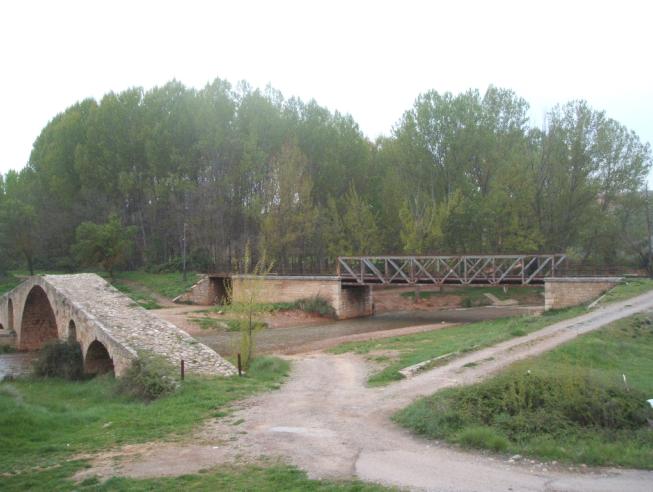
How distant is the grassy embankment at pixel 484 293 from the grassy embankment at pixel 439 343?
14391mm

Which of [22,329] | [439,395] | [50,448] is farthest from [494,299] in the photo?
[50,448]

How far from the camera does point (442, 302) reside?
48.4m

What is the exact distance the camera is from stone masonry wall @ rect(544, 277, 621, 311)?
109 feet

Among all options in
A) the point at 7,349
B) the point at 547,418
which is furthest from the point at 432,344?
the point at 7,349

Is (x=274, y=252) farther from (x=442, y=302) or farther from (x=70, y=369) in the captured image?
(x=70, y=369)

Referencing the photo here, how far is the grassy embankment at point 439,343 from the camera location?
1867 cm

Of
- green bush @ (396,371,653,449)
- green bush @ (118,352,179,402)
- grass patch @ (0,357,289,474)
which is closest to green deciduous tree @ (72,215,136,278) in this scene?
grass patch @ (0,357,289,474)

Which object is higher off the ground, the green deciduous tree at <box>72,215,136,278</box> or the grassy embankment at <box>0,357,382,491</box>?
the green deciduous tree at <box>72,215,136,278</box>

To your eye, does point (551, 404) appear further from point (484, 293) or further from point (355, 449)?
point (484, 293)

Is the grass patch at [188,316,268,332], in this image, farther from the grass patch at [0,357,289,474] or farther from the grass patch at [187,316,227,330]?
the grass patch at [0,357,289,474]

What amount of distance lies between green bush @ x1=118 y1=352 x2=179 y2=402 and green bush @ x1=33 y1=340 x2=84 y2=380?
5886mm

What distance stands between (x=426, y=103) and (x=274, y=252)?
17568 millimetres

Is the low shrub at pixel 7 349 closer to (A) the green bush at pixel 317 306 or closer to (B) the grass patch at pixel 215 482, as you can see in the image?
(A) the green bush at pixel 317 306

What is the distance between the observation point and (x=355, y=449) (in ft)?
32.9
